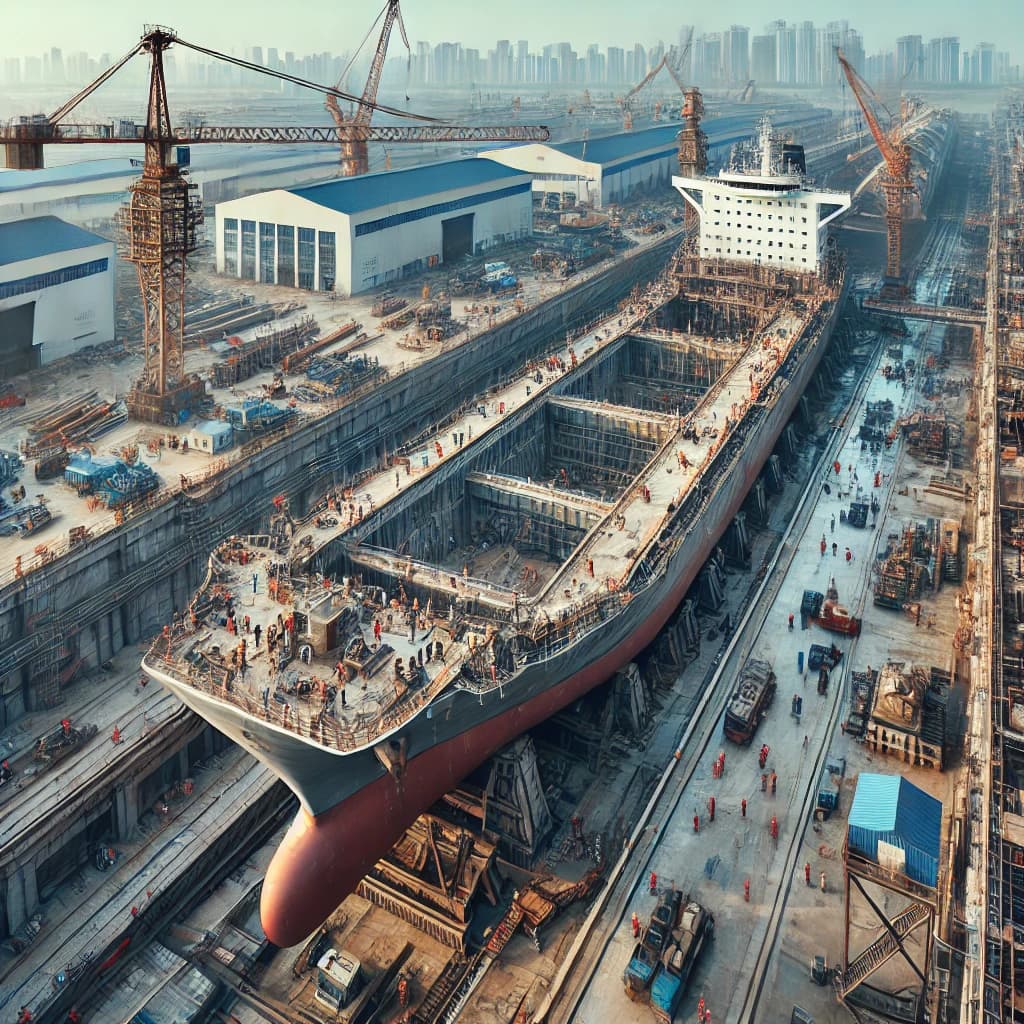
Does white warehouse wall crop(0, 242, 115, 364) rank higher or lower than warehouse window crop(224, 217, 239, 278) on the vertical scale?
lower

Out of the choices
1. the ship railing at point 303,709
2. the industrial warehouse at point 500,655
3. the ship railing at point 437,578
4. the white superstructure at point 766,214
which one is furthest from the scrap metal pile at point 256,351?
the ship railing at point 303,709

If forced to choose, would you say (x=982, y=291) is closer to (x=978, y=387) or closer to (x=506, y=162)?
(x=978, y=387)

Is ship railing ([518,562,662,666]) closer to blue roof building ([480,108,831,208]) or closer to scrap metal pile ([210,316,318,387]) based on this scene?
scrap metal pile ([210,316,318,387])

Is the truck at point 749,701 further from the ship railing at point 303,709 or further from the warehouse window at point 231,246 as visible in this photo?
the warehouse window at point 231,246

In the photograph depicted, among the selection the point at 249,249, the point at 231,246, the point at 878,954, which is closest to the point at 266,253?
the point at 249,249

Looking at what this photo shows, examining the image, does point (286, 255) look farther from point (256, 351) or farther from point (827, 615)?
point (827, 615)

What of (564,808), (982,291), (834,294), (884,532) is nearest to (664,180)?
(982,291)

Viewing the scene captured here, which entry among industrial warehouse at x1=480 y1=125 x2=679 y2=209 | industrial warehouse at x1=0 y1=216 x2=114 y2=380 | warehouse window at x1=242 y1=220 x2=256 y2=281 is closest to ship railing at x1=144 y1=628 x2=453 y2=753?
industrial warehouse at x1=0 y1=216 x2=114 y2=380
